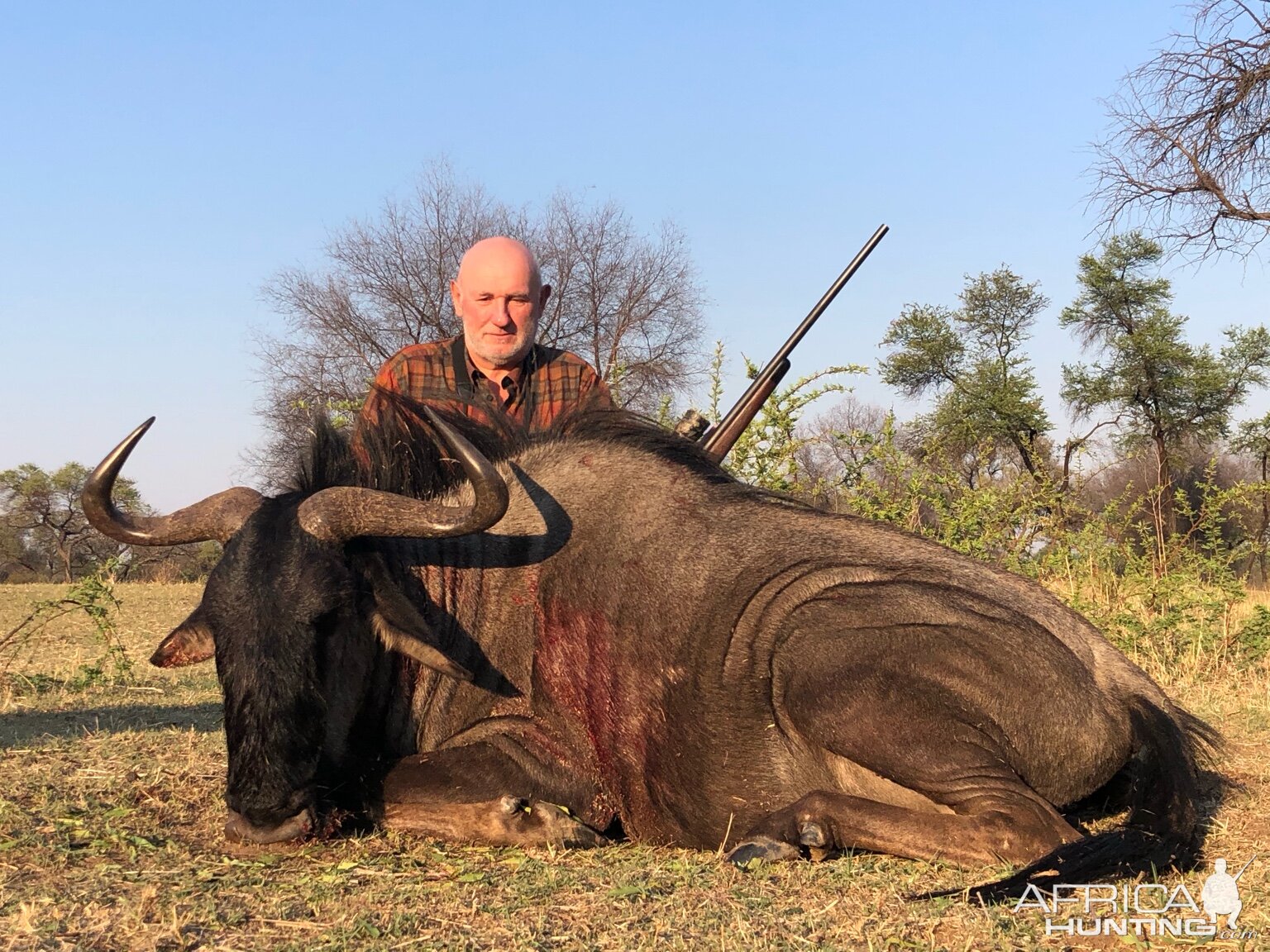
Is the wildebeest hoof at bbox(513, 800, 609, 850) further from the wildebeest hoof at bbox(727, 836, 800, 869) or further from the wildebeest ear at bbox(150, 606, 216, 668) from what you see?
the wildebeest ear at bbox(150, 606, 216, 668)

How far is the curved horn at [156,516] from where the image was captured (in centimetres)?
432

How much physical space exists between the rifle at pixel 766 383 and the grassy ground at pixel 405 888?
10.7 feet

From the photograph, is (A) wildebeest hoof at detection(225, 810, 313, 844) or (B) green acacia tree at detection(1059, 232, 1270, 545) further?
(B) green acacia tree at detection(1059, 232, 1270, 545)

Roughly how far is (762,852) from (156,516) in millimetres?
2708

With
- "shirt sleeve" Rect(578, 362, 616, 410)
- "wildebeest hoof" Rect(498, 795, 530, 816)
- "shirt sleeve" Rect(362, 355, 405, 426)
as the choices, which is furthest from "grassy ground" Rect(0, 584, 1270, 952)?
"shirt sleeve" Rect(578, 362, 616, 410)

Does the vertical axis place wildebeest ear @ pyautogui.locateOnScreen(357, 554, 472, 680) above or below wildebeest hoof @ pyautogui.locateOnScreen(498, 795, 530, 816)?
above

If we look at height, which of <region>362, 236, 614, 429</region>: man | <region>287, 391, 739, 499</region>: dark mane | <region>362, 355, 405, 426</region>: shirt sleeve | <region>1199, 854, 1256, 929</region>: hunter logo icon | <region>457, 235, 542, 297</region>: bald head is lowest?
<region>1199, 854, 1256, 929</region>: hunter logo icon

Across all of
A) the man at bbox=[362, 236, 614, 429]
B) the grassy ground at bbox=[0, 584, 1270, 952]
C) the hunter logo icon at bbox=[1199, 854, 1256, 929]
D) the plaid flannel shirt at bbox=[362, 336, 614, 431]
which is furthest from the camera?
the man at bbox=[362, 236, 614, 429]

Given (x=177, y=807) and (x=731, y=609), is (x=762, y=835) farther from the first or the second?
(x=177, y=807)

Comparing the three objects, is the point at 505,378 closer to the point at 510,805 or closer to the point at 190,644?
the point at 190,644

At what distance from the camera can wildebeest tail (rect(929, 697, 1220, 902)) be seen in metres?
3.39

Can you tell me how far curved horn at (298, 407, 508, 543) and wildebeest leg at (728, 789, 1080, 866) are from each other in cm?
147

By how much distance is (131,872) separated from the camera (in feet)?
11.6

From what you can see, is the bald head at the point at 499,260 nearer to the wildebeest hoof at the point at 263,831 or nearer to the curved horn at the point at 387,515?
the curved horn at the point at 387,515
